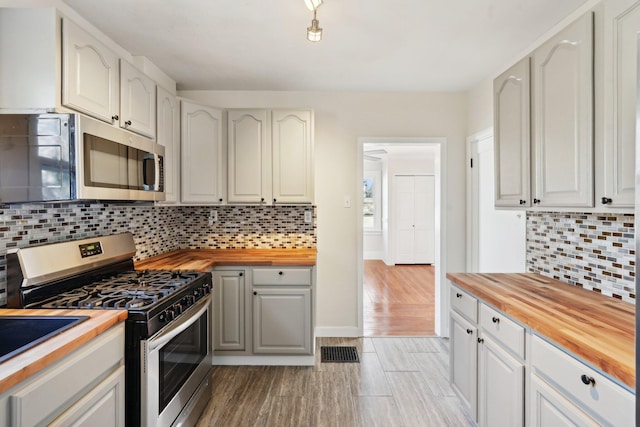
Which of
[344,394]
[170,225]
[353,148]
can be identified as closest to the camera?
[344,394]

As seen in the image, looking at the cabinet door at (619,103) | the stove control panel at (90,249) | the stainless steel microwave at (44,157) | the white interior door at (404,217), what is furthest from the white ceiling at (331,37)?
the white interior door at (404,217)

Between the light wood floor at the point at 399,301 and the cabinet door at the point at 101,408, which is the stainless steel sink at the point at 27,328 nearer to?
the cabinet door at the point at 101,408

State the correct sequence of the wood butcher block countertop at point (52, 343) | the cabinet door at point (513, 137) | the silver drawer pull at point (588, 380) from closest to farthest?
1. the wood butcher block countertop at point (52, 343)
2. the silver drawer pull at point (588, 380)
3. the cabinet door at point (513, 137)

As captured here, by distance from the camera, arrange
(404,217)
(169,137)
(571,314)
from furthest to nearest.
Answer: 1. (404,217)
2. (169,137)
3. (571,314)

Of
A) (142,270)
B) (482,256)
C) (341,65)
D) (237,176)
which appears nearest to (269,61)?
(341,65)

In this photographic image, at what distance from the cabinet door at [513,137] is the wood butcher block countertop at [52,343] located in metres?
2.14

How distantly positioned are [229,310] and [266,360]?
0.53 metres

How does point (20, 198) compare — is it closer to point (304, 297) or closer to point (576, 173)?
point (304, 297)

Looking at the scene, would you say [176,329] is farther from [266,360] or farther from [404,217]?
[404,217]

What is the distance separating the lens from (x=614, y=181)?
1.34m

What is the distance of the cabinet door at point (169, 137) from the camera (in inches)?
101

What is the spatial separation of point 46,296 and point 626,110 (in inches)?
105

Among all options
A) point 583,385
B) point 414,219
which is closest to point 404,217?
point 414,219

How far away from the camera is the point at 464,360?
2072mm
